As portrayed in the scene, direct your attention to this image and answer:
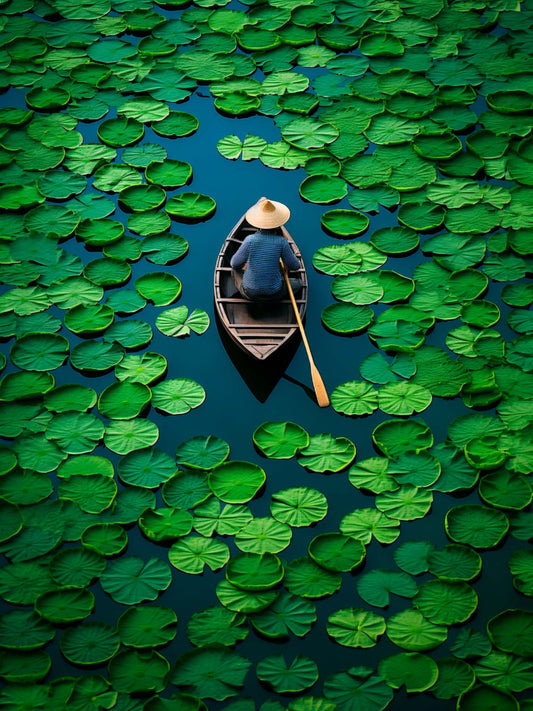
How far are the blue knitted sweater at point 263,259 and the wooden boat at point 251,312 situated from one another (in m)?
0.17

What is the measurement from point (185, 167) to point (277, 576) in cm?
391

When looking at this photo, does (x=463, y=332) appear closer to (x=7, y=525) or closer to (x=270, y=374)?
(x=270, y=374)

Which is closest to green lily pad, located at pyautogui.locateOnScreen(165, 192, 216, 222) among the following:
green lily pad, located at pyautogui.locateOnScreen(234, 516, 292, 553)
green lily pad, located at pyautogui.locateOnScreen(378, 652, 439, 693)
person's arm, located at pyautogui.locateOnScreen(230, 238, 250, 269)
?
person's arm, located at pyautogui.locateOnScreen(230, 238, 250, 269)

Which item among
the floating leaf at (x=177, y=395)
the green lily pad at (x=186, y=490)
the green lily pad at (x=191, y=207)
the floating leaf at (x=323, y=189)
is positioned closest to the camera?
the green lily pad at (x=186, y=490)

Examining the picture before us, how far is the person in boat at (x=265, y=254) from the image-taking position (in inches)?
269

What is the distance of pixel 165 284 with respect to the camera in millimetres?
7195

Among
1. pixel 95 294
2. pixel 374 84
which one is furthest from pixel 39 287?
pixel 374 84

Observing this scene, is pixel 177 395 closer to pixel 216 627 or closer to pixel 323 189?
pixel 216 627

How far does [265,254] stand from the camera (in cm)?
681

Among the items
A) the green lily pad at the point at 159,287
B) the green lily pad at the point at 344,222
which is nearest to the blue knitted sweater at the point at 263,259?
the green lily pad at the point at 159,287

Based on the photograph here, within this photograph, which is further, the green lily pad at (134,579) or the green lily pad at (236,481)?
the green lily pad at (236,481)

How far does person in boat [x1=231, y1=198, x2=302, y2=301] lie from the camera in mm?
6820

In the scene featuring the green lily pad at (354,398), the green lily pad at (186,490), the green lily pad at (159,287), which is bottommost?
the green lily pad at (186,490)

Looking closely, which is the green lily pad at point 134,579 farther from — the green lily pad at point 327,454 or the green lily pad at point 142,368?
the green lily pad at point 142,368
